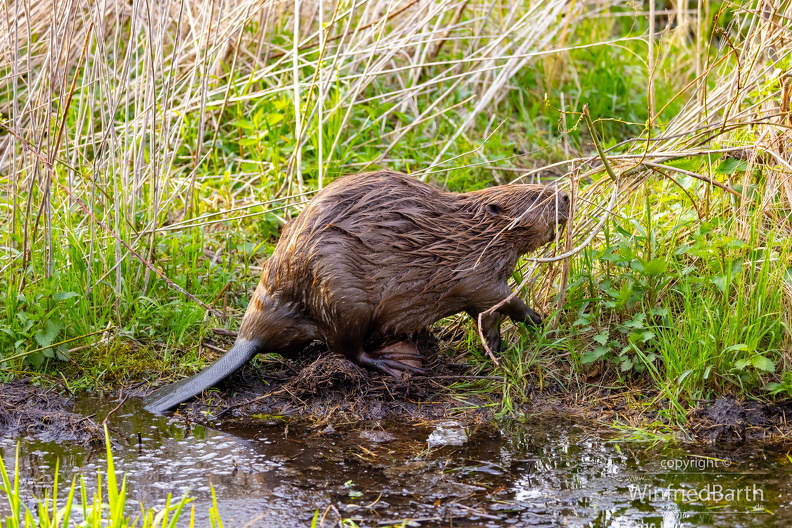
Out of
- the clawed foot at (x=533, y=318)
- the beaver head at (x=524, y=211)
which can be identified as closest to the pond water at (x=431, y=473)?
the clawed foot at (x=533, y=318)

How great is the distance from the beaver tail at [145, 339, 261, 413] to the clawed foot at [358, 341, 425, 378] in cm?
39

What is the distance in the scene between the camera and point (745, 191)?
10.4 feet

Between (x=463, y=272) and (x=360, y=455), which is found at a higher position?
(x=463, y=272)

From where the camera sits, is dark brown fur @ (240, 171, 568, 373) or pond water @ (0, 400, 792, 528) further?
dark brown fur @ (240, 171, 568, 373)

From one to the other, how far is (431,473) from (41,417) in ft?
4.22

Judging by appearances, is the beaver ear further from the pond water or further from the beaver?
the pond water

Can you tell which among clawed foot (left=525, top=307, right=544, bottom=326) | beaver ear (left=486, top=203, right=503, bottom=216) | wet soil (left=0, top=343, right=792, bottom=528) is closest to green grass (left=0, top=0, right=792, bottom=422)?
clawed foot (left=525, top=307, right=544, bottom=326)

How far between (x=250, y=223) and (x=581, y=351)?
Answer: 1.76 m

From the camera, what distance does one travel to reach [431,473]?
2.47 metres

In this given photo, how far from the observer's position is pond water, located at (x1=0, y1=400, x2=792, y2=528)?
2.19 m

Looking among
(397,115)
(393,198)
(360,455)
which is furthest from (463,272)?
(397,115)

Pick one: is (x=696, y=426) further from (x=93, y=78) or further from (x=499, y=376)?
(x=93, y=78)

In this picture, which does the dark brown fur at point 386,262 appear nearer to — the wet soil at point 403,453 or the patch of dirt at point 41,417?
the wet soil at point 403,453

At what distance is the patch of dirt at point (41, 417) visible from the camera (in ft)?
9.05
